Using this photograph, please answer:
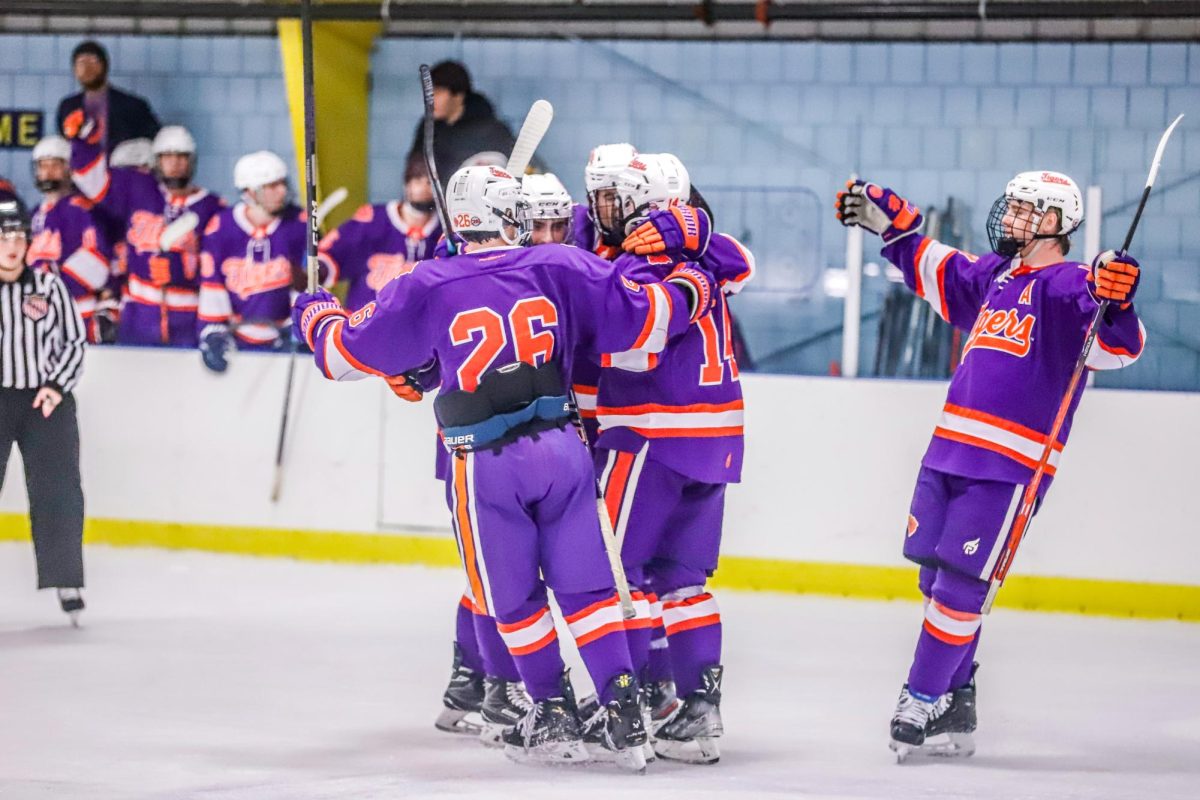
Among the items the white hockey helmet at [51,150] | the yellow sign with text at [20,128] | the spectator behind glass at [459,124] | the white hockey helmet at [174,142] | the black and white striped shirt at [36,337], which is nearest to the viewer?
the black and white striped shirt at [36,337]

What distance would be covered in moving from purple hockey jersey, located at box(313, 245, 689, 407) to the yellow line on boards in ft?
8.79

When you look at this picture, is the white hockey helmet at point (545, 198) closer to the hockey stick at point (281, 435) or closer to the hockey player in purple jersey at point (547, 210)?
the hockey player in purple jersey at point (547, 210)

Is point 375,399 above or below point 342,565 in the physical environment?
above

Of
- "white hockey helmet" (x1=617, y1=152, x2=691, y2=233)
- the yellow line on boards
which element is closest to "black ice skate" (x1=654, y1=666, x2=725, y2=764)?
"white hockey helmet" (x1=617, y1=152, x2=691, y2=233)

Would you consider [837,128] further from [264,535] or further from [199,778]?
[199,778]

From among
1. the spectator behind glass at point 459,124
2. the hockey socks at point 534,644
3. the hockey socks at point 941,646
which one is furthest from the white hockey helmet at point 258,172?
the hockey socks at point 941,646

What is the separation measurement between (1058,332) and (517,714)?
1.48 metres

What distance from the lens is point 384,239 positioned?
7.43m

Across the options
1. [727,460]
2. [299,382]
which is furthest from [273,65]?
[727,460]

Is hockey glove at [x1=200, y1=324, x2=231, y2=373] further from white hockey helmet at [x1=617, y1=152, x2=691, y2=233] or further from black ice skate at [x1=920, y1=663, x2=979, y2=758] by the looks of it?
black ice skate at [x1=920, y1=663, x2=979, y2=758]

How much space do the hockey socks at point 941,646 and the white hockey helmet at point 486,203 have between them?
1.27 m

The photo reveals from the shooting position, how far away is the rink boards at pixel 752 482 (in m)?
6.07

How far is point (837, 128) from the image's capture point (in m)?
7.95

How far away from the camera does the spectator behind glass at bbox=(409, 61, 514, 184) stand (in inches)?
316
